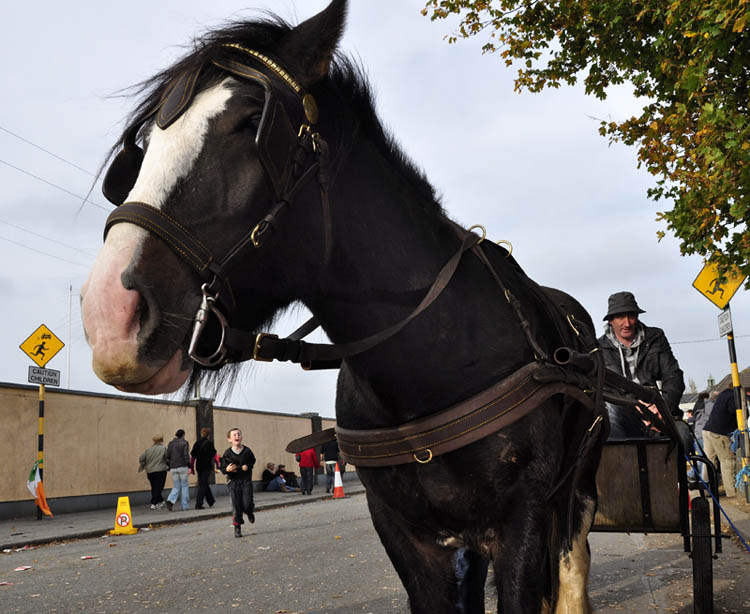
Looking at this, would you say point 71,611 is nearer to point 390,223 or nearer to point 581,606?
point 581,606

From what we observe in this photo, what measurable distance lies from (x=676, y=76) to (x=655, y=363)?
5087 millimetres

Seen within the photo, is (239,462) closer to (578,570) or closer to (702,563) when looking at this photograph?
(702,563)

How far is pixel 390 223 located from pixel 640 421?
→ 3631mm

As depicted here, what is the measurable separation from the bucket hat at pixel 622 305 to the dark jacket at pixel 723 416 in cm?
Result: 908

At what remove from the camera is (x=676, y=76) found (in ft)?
30.3

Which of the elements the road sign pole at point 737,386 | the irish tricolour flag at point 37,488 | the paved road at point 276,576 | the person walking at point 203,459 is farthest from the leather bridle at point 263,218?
the person walking at point 203,459

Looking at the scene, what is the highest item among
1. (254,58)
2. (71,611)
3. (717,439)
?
(254,58)

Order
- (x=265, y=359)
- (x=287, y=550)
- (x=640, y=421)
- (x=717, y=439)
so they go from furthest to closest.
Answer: (x=717, y=439)
(x=287, y=550)
(x=640, y=421)
(x=265, y=359)

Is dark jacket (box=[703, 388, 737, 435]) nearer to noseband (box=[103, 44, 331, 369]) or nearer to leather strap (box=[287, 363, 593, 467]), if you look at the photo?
leather strap (box=[287, 363, 593, 467])

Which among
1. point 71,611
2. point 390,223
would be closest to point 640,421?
point 390,223

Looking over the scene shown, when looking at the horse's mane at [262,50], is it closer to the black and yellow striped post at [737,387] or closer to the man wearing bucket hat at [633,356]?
the man wearing bucket hat at [633,356]

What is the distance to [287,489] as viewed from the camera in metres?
27.2

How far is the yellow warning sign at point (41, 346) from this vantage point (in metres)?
16.7

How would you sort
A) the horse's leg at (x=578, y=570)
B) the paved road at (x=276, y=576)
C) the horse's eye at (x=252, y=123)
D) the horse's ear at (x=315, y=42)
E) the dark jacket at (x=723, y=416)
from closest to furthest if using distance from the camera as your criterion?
the horse's eye at (x=252, y=123), the horse's ear at (x=315, y=42), the horse's leg at (x=578, y=570), the paved road at (x=276, y=576), the dark jacket at (x=723, y=416)
